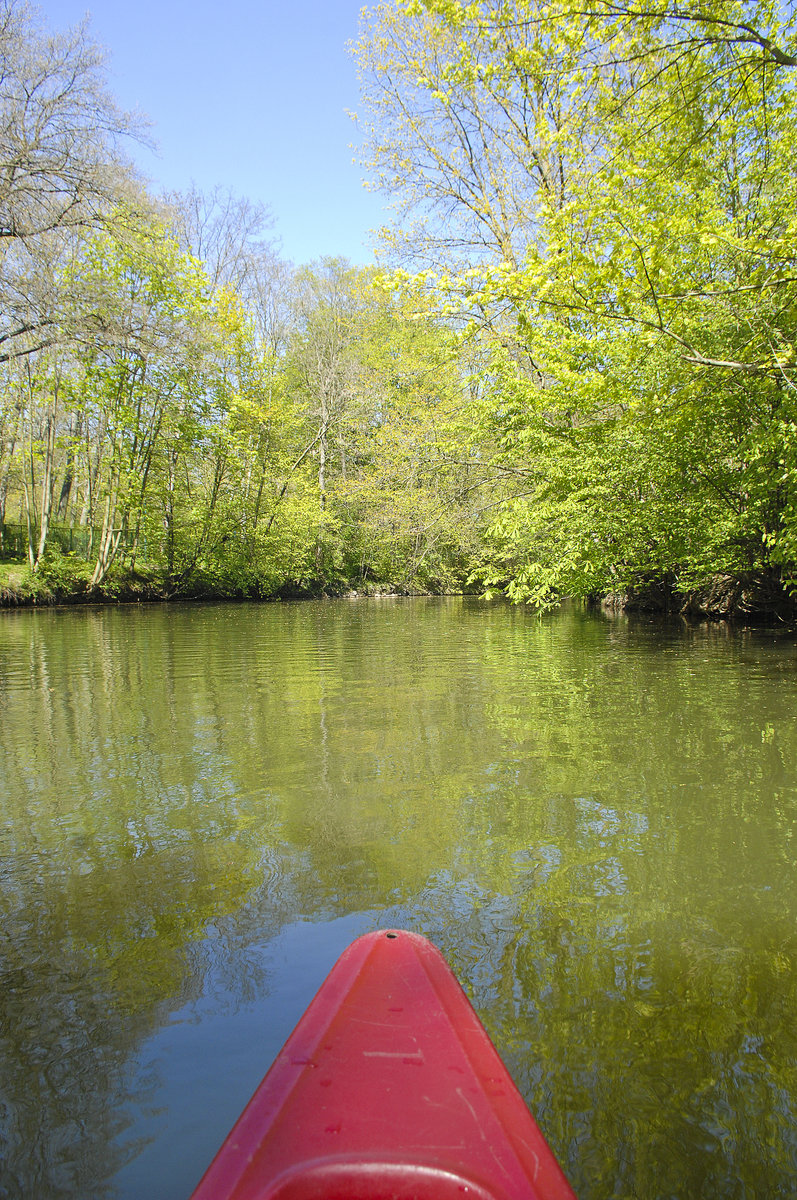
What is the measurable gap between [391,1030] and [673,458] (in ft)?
35.7

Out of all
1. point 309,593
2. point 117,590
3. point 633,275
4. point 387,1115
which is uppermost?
point 633,275

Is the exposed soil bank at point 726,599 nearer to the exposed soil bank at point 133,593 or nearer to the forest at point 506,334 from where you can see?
the forest at point 506,334

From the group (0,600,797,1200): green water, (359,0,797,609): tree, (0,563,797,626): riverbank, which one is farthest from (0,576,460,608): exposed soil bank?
(0,600,797,1200): green water

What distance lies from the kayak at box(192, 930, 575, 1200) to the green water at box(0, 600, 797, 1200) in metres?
0.33

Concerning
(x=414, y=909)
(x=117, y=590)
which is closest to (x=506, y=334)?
(x=414, y=909)

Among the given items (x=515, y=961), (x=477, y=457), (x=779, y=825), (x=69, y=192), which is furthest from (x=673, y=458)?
(x=69, y=192)

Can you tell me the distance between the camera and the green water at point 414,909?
162cm

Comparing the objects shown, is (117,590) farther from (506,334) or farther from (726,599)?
(726,599)

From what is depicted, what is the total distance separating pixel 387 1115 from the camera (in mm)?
1285

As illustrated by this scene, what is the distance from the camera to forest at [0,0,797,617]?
26.5ft

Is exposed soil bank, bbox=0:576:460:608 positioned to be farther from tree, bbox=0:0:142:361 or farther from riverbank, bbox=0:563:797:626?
tree, bbox=0:0:142:361

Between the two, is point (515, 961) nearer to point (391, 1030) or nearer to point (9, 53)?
point (391, 1030)

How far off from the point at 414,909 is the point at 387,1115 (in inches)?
53.8

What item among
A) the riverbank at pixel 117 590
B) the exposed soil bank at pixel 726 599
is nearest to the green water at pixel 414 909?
the exposed soil bank at pixel 726 599
